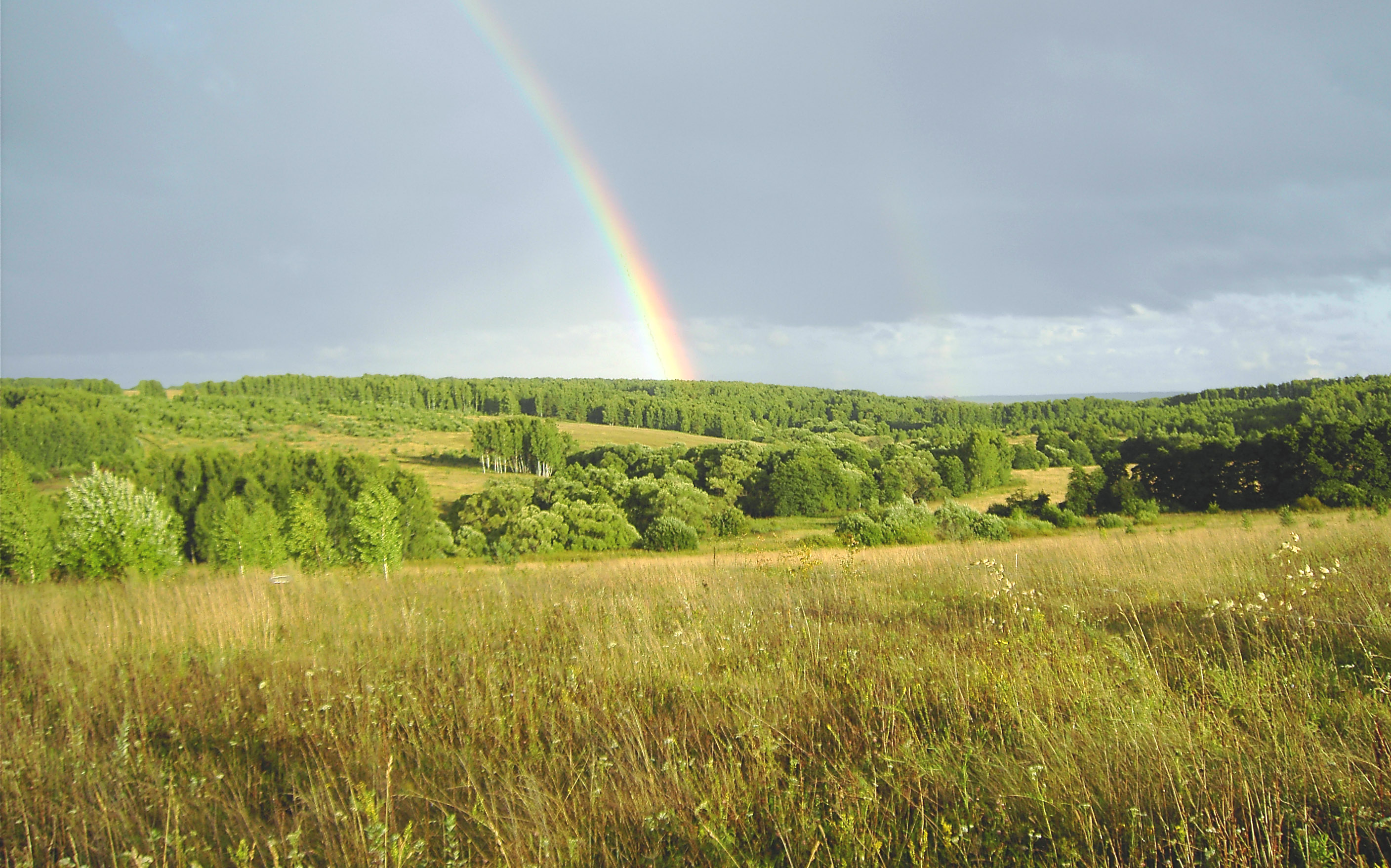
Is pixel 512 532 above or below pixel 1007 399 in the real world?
below

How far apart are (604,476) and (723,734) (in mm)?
62514

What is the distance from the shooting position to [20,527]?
20062 millimetres

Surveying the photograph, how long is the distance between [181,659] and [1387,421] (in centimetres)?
6289

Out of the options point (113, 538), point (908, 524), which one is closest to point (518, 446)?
point (908, 524)

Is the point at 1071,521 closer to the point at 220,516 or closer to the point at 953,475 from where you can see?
the point at 953,475

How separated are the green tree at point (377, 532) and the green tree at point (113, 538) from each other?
19.6 ft

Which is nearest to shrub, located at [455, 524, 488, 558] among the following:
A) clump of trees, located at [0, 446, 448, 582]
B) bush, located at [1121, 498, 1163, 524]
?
clump of trees, located at [0, 446, 448, 582]

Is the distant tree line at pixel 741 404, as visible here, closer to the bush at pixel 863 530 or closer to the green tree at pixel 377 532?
the bush at pixel 863 530

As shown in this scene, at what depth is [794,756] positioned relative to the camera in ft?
10.7

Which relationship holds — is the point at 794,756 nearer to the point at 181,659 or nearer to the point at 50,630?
the point at 181,659

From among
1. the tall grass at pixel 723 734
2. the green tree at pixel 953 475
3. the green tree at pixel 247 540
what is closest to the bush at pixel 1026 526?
the green tree at pixel 953 475

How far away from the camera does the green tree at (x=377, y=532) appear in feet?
81.1

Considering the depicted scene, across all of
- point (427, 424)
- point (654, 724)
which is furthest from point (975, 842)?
point (427, 424)

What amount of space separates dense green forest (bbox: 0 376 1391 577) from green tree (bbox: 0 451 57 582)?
A: 13cm
